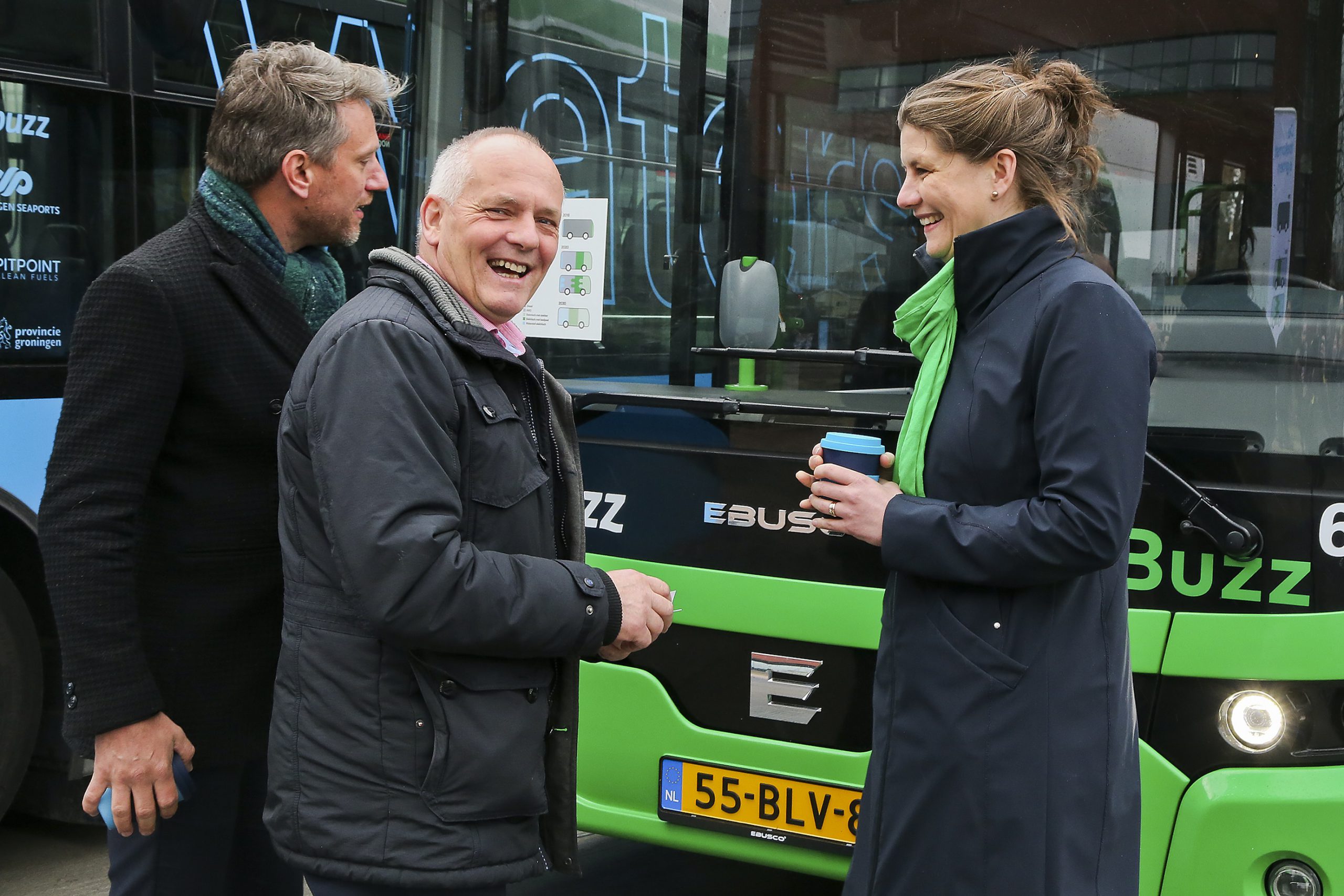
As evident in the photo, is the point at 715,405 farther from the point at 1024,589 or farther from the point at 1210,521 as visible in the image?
the point at 1024,589

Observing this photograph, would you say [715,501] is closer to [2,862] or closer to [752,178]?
[752,178]

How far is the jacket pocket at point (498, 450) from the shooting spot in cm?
176

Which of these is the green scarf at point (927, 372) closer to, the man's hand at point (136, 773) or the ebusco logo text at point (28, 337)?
the man's hand at point (136, 773)

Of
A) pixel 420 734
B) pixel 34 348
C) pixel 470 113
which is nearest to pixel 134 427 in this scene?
pixel 420 734

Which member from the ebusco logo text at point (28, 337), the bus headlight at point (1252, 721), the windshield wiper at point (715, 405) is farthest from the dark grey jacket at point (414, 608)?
the ebusco logo text at point (28, 337)

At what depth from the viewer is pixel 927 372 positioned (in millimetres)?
2084

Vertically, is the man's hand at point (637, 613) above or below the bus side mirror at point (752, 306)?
below

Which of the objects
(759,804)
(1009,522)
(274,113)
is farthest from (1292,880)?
(274,113)

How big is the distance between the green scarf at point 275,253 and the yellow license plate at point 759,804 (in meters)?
1.45

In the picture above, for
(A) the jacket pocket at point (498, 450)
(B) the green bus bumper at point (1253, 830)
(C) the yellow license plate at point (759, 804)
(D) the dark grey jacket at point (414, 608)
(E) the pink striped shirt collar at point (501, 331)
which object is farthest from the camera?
(C) the yellow license plate at point (759, 804)

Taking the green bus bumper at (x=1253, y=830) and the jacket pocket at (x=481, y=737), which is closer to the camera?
the jacket pocket at (x=481, y=737)

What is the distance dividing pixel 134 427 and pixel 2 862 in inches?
118

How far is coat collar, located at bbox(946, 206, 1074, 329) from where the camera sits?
200cm

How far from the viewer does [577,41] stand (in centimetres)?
373
